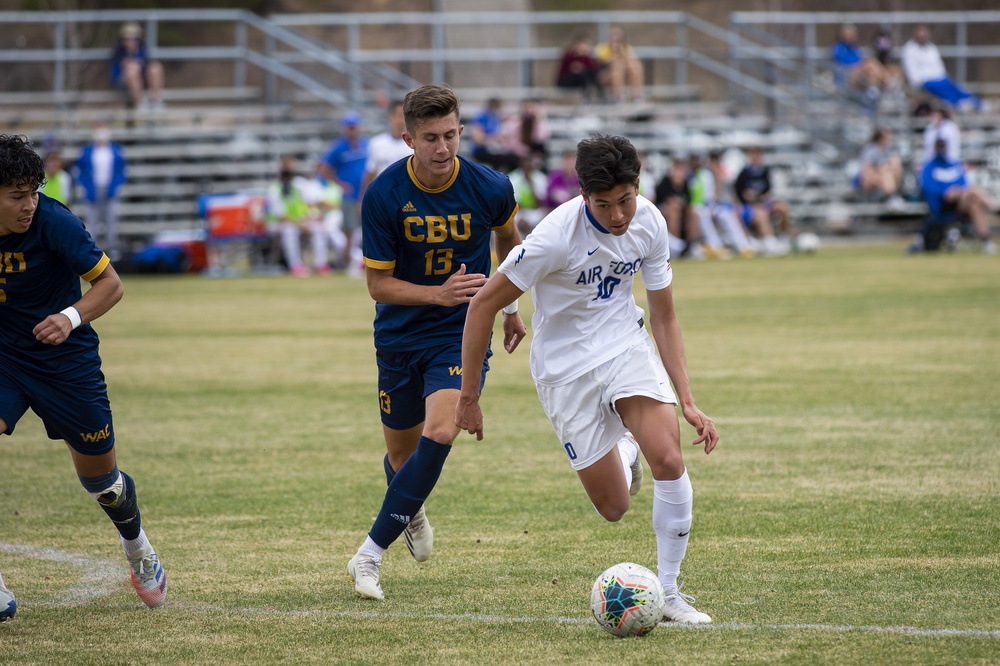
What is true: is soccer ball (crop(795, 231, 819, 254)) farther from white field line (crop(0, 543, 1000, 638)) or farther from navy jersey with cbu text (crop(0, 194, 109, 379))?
navy jersey with cbu text (crop(0, 194, 109, 379))

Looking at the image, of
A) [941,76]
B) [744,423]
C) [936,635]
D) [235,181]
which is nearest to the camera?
[936,635]

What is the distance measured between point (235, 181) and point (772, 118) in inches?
506

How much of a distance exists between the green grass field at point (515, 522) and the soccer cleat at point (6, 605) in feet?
0.23

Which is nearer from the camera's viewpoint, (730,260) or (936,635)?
(936,635)

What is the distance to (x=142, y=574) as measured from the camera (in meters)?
5.59

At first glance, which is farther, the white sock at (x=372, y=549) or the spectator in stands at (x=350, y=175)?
the spectator in stands at (x=350, y=175)

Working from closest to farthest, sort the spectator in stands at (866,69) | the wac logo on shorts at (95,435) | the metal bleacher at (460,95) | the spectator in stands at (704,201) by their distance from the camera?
the wac logo on shorts at (95,435)
the spectator in stands at (704,201)
the metal bleacher at (460,95)
the spectator in stands at (866,69)

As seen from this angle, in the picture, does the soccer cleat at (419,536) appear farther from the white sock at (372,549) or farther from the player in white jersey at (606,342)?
the player in white jersey at (606,342)

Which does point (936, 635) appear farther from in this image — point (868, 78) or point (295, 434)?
point (868, 78)

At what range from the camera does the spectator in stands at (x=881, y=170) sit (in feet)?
93.2

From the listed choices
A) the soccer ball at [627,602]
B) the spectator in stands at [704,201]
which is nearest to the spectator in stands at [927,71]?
the spectator in stands at [704,201]

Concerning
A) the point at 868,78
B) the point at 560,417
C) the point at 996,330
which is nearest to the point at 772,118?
the point at 868,78

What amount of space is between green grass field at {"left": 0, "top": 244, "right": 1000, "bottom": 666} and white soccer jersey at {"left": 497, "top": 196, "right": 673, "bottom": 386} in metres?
1.03

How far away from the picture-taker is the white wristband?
536 cm
